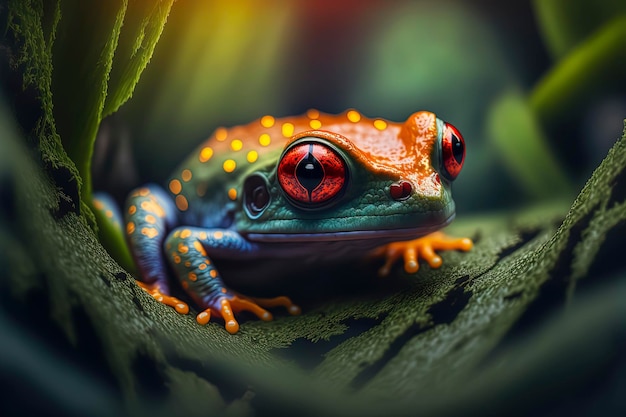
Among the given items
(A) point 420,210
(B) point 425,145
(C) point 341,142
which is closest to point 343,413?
(A) point 420,210

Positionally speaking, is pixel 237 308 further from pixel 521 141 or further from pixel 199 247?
pixel 521 141

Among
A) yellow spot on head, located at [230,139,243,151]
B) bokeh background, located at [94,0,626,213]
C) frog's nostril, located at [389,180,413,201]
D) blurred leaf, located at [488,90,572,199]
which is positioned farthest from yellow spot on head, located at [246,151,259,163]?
blurred leaf, located at [488,90,572,199]

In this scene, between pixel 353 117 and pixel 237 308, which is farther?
pixel 353 117

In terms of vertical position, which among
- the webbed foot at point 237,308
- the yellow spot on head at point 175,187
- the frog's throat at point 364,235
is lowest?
the webbed foot at point 237,308

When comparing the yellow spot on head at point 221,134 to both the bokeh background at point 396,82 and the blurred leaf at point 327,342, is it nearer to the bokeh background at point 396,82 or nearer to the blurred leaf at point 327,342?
the bokeh background at point 396,82

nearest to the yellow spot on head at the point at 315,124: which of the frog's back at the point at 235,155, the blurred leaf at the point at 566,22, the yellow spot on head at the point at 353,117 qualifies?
the frog's back at the point at 235,155

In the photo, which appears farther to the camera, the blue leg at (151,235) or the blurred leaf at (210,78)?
the blurred leaf at (210,78)

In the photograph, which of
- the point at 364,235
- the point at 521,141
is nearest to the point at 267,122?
the point at 364,235
